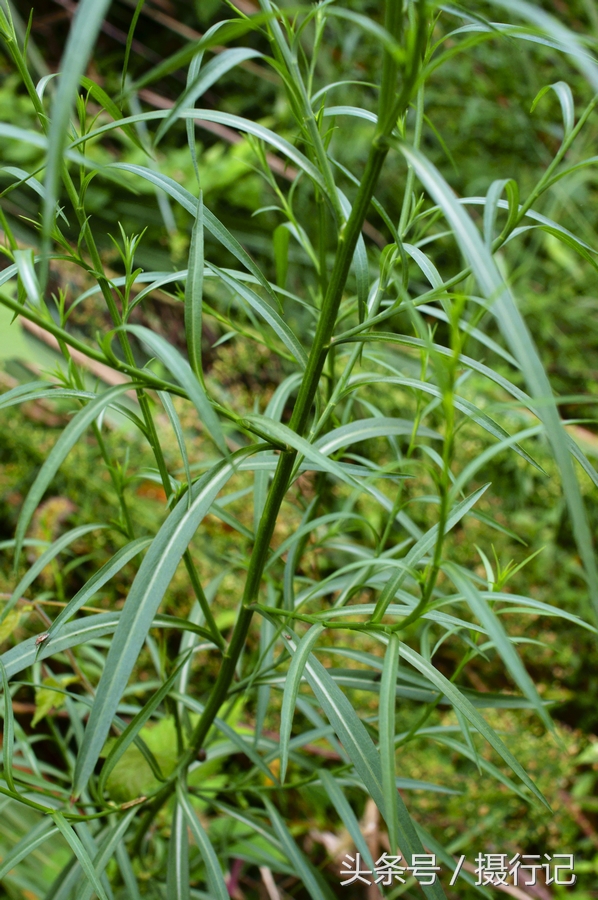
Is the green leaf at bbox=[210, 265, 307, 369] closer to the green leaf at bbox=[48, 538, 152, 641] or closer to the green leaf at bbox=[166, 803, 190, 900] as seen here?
the green leaf at bbox=[48, 538, 152, 641]

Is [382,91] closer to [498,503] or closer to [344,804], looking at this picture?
[344,804]

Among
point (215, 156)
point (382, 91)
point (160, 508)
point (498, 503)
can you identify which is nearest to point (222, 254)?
point (215, 156)

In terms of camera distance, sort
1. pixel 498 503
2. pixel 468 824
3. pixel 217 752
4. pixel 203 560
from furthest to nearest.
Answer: pixel 498 503, pixel 203 560, pixel 468 824, pixel 217 752

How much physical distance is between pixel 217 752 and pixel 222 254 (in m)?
1.22

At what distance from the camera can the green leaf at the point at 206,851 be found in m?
0.43

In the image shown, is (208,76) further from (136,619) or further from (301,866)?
(301,866)

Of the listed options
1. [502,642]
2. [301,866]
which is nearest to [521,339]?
[502,642]

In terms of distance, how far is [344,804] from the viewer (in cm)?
48

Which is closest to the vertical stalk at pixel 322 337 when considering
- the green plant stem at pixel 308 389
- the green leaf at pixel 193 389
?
the green plant stem at pixel 308 389

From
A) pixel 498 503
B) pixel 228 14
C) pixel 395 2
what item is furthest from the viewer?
pixel 228 14

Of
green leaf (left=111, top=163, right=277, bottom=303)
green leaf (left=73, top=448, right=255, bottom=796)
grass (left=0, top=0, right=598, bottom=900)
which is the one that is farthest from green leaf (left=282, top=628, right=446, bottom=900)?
green leaf (left=111, top=163, right=277, bottom=303)

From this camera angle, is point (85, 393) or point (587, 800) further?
point (587, 800)

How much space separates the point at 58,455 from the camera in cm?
27

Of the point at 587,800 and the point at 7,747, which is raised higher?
the point at 7,747
